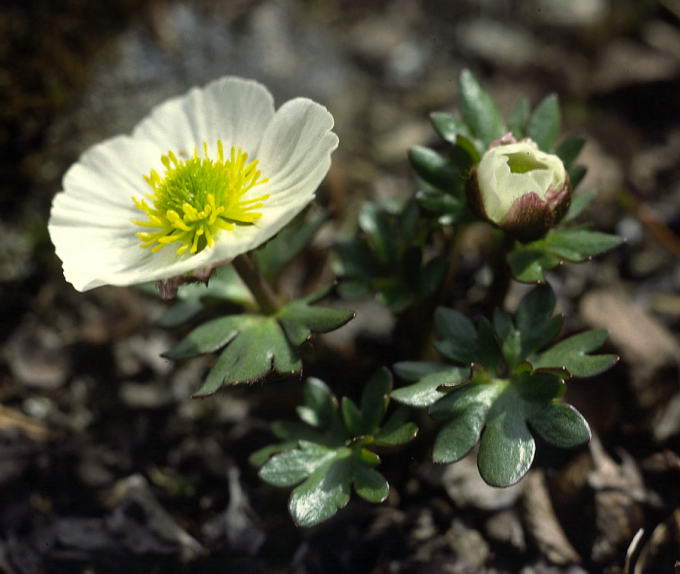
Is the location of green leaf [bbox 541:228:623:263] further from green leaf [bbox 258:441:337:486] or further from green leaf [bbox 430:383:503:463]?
green leaf [bbox 258:441:337:486]

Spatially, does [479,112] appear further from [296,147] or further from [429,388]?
[429,388]

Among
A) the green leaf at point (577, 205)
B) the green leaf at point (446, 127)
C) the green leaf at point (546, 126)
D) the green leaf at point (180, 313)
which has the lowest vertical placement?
the green leaf at point (180, 313)

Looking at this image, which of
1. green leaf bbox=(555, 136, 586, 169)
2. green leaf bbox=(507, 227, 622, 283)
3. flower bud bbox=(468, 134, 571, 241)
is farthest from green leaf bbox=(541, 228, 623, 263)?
green leaf bbox=(555, 136, 586, 169)

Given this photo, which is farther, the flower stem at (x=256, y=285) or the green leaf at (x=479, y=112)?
the green leaf at (x=479, y=112)

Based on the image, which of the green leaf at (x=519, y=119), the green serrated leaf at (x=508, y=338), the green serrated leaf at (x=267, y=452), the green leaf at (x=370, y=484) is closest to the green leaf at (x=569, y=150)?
the green leaf at (x=519, y=119)

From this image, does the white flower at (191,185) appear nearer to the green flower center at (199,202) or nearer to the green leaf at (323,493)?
the green flower center at (199,202)

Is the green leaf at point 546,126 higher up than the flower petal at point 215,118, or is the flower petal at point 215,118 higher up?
the flower petal at point 215,118
